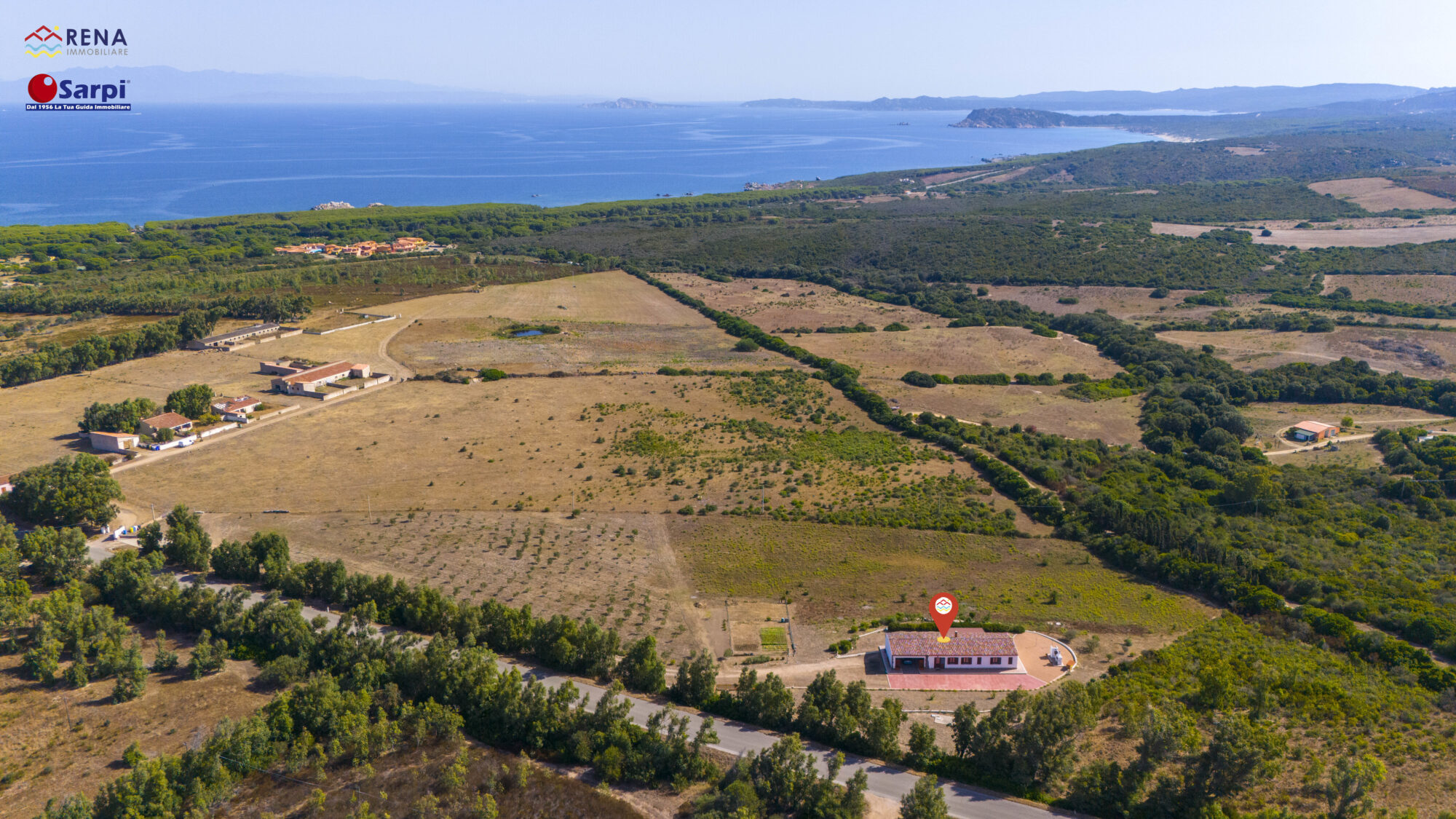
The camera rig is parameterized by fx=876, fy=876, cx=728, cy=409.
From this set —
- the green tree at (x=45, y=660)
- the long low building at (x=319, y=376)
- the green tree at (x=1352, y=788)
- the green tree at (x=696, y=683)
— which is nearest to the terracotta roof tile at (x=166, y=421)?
the long low building at (x=319, y=376)

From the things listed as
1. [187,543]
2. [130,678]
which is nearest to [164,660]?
[130,678]

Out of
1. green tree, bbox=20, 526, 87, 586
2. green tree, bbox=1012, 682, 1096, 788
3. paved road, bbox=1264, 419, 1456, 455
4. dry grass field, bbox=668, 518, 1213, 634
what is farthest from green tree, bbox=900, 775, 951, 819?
paved road, bbox=1264, 419, 1456, 455

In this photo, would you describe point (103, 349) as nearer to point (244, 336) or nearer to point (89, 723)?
point (244, 336)

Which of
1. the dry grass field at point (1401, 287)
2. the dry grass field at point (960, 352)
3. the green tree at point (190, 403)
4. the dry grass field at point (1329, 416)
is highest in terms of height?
the dry grass field at point (1401, 287)

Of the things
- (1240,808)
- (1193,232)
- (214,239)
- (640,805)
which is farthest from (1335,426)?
(214,239)

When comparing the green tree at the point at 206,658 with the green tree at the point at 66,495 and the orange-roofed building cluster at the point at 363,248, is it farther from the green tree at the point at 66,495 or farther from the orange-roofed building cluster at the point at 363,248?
the orange-roofed building cluster at the point at 363,248

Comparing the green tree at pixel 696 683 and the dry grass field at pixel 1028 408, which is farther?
the dry grass field at pixel 1028 408

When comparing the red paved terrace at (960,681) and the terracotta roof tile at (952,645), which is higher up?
the terracotta roof tile at (952,645)
